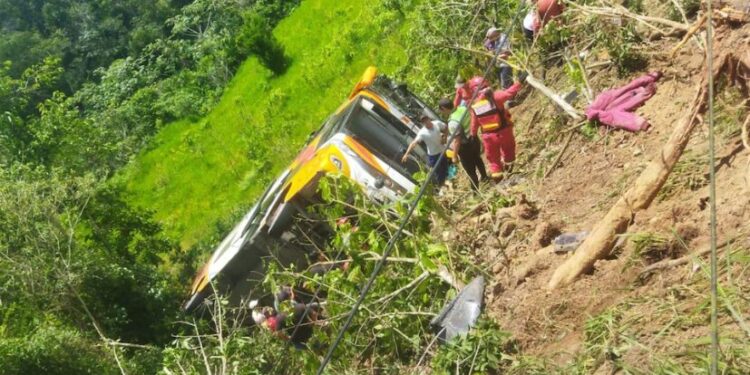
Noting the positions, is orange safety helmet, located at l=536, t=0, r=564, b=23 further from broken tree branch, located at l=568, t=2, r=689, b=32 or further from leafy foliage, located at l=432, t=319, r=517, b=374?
leafy foliage, located at l=432, t=319, r=517, b=374

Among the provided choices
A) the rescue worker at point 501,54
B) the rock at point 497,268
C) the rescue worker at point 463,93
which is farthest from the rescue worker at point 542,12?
the rock at point 497,268

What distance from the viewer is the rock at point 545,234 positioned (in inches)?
263

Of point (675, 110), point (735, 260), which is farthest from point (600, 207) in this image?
point (735, 260)

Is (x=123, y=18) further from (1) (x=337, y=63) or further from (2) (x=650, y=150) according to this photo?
(2) (x=650, y=150)

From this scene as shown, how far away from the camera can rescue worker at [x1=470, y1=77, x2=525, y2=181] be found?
8453 mm

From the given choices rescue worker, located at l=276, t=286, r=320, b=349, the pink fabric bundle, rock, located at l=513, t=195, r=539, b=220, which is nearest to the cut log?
the pink fabric bundle

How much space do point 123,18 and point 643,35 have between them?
36.7 m

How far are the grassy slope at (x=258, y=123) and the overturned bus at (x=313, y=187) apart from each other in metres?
5.96

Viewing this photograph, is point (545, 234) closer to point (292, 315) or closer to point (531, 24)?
point (292, 315)

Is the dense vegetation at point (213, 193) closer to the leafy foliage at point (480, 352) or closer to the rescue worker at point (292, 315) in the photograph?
the leafy foliage at point (480, 352)

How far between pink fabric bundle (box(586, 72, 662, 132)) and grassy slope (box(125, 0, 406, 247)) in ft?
28.9

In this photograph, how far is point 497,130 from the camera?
8.54 metres

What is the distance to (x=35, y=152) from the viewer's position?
14.4 meters

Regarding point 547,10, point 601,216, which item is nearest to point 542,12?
point 547,10
